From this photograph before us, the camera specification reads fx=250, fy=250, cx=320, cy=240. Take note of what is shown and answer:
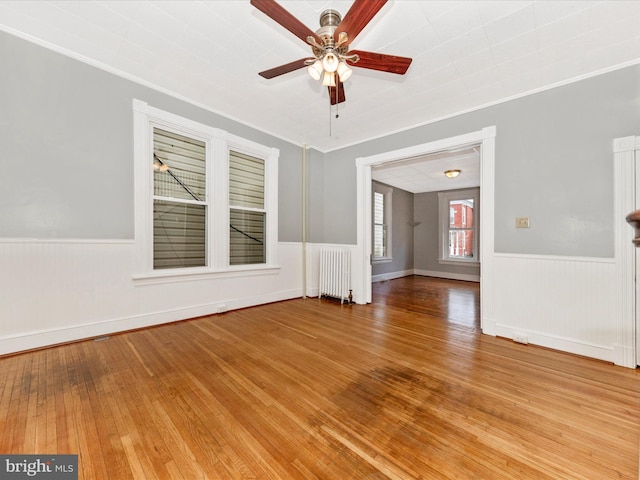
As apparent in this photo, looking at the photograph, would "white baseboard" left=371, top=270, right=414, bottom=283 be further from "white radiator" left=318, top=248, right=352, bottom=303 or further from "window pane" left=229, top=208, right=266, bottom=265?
"window pane" left=229, top=208, right=266, bottom=265

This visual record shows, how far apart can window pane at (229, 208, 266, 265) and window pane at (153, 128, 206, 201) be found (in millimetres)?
612

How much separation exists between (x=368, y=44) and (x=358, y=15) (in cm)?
78

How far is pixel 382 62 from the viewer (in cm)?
196

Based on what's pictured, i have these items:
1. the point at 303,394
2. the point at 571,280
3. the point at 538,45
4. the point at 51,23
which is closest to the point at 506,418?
the point at 303,394

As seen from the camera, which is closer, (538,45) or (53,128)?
(538,45)

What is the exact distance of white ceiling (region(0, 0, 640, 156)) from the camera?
1.92 m

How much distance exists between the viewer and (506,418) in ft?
5.00

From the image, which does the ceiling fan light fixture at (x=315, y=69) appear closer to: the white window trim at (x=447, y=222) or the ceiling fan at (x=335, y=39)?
the ceiling fan at (x=335, y=39)

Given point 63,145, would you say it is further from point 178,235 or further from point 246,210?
point 246,210

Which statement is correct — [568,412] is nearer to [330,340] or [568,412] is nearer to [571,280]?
[571,280]

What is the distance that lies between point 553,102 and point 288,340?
3.77 meters

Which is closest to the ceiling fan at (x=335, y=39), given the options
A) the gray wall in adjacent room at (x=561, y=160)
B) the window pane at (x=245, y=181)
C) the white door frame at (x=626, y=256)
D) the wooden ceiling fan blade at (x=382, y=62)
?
the wooden ceiling fan blade at (x=382, y=62)

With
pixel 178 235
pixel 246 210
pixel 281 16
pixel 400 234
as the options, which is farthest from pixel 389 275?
pixel 281 16

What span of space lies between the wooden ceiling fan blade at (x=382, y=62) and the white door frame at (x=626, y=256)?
218cm
